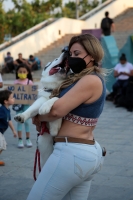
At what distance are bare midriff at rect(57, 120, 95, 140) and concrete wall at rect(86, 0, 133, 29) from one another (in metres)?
27.6

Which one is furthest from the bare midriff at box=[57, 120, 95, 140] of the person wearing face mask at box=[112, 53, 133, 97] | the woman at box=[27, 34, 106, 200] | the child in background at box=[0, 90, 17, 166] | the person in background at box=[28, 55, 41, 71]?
the person in background at box=[28, 55, 41, 71]

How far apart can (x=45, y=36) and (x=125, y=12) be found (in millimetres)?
8048

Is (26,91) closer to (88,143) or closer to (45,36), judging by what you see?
(88,143)

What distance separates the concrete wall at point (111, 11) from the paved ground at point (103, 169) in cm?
2177

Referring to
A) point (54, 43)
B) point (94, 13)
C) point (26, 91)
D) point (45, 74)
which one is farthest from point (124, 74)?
point (94, 13)

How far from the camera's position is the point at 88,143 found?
10.3 feet

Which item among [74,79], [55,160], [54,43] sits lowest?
[54,43]

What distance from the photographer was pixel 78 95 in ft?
9.89

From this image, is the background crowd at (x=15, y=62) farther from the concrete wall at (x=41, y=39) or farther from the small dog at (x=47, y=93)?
the small dog at (x=47, y=93)

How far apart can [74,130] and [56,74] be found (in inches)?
18.5

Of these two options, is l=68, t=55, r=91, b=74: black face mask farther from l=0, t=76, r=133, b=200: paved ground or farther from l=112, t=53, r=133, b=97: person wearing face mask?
l=112, t=53, r=133, b=97: person wearing face mask

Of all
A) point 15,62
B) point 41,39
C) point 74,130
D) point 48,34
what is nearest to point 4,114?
point 74,130

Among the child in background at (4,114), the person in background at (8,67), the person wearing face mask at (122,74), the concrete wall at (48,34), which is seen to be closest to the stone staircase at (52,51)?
the concrete wall at (48,34)

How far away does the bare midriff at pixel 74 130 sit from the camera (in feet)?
10.2
